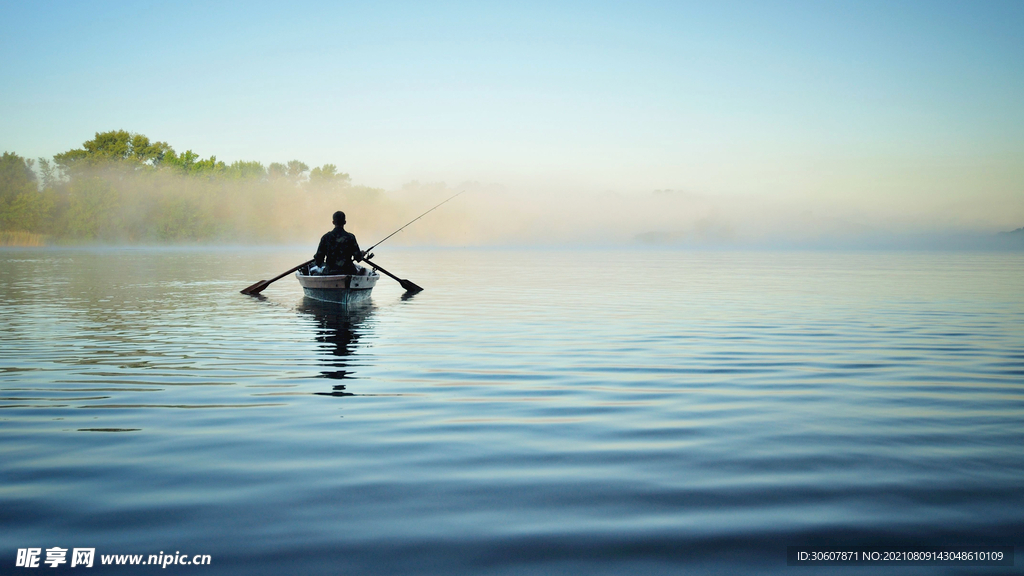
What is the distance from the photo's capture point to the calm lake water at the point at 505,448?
14.0 ft

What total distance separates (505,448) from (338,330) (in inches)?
414

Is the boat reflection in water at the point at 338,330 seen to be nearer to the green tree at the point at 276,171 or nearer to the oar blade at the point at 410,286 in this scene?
the oar blade at the point at 410,286

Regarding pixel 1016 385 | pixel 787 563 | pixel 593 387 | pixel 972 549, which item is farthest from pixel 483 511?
pixel 1016 385

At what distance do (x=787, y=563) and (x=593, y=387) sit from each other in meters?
5.33

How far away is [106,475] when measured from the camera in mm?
5473

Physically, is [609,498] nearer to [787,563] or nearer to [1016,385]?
[787,563]

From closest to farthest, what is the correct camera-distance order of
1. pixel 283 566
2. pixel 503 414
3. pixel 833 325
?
pixel 283 566, pixel 503 414, pixel 833 325

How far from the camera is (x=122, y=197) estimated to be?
125312 mm

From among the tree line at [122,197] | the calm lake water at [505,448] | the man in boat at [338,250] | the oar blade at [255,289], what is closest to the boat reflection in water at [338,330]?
the calm lake water at [505,448]

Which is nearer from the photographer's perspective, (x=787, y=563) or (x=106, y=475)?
(x=787, y=563)

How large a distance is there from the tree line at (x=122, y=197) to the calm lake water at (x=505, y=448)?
123582mm

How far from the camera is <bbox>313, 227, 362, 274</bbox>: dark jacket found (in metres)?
21.7

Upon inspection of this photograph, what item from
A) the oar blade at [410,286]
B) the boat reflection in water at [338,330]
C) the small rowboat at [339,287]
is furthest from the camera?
the oar blade at [410,286]

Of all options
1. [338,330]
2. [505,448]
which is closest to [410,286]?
[338,330]
